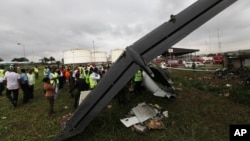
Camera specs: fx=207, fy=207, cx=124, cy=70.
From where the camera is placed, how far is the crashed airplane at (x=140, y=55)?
4.88 meters

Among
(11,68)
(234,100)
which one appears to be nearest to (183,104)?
(234,100)

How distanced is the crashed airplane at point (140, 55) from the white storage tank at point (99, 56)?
32394 millimetres

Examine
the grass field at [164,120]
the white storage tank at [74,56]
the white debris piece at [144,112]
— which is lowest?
the grass field at [164,120]

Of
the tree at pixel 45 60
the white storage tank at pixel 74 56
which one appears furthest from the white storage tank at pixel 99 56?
the tree at pixel 45 60

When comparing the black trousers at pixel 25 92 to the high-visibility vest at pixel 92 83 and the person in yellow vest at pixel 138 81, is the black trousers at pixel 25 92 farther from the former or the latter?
the person in yellow vest at pixel 138 81

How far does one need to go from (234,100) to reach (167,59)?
2377 centimetres

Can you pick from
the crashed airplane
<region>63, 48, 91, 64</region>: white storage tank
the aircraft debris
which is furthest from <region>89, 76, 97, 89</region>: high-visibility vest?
<region>63, 48, 91, 64</region>: white storage tank

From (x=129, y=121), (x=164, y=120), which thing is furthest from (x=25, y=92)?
(x=164, y=120)

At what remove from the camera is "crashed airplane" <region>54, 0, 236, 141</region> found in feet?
16.0

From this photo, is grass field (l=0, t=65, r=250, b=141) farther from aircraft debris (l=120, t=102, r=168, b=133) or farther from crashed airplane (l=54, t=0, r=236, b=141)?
crashed airplane (l=54, t=0, r=236, b=141)

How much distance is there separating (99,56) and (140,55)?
34.9 m

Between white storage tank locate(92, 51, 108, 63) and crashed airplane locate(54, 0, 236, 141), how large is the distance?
3239 cm

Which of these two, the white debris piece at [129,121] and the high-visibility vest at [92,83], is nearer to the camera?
the white debris piece at [129,121]

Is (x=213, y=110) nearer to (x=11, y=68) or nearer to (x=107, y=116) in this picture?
(x=107, y=116)
